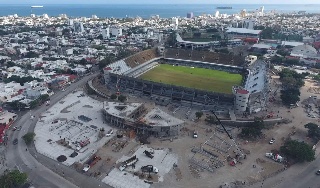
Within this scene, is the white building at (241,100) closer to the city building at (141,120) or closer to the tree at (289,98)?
the tree at (289,98)

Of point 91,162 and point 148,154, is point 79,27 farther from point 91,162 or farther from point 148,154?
point 148,154

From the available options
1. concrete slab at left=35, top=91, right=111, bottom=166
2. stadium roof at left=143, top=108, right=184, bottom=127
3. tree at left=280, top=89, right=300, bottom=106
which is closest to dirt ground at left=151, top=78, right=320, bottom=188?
tree at left=280, top=89, right=300, bottom=106

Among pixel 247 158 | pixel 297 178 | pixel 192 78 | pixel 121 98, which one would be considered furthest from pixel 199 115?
pixel 192 78

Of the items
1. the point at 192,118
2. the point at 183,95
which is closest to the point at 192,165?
the point at 192,118

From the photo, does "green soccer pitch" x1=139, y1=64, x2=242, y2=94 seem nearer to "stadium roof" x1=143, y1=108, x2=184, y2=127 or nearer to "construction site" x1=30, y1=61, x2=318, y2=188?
"construction site" x1=30, y1=61, x2=318, y2=188

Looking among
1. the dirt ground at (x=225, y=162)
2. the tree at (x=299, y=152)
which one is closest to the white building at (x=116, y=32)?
the dirt ground at (x=225, y=162)

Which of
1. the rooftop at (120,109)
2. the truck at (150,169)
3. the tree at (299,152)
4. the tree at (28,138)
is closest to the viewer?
the truck at (150,169)

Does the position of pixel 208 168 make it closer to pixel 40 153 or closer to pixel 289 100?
pixel 40 153

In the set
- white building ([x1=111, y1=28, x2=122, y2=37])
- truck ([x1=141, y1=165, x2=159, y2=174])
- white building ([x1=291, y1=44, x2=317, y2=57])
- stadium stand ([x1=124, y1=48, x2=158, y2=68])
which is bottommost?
truck ([x1=141, y1=165, x2=159, y2=174])
